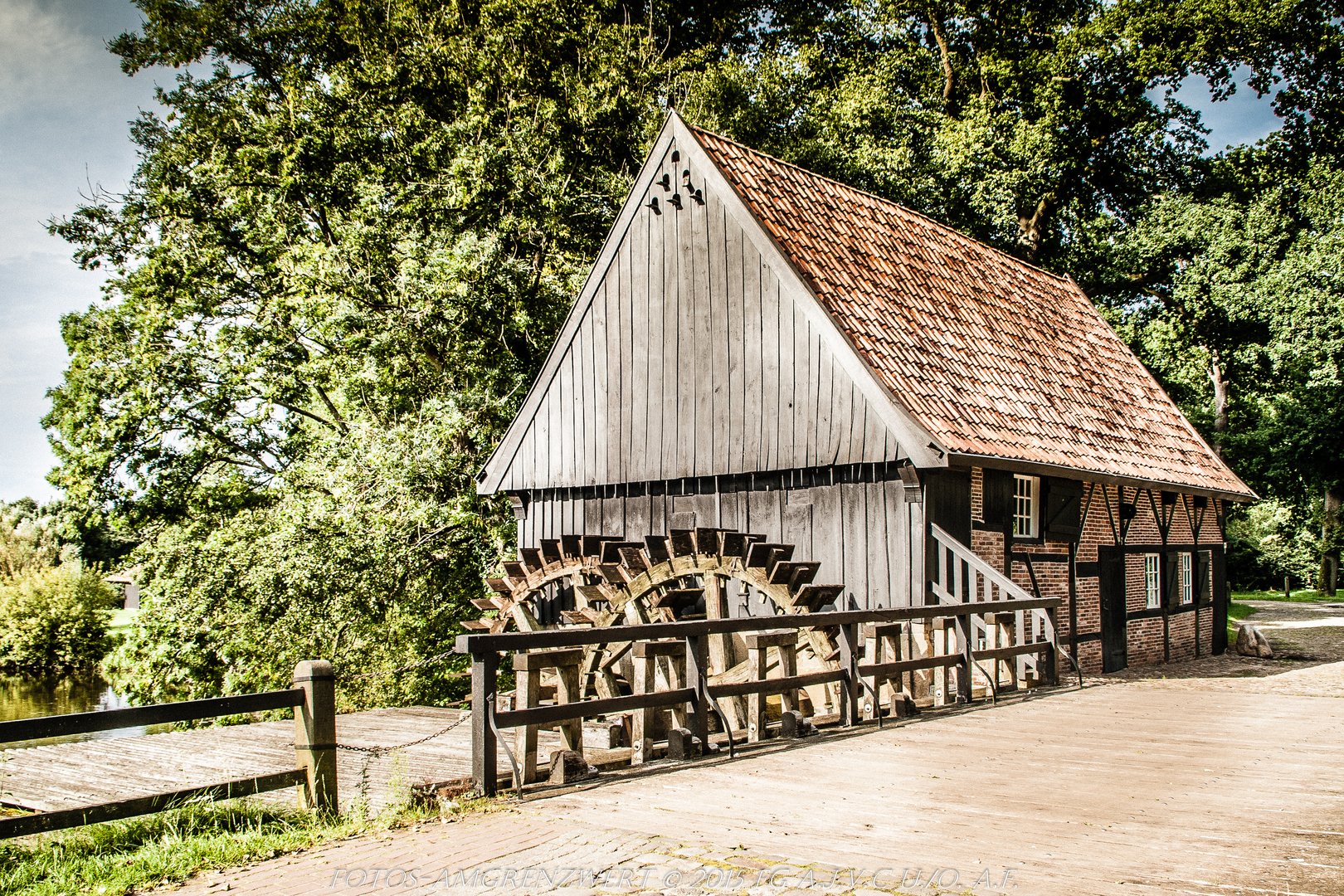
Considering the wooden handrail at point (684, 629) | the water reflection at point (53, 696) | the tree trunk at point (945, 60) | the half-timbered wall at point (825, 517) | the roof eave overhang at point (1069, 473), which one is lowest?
the water reflection at point (53, 696)

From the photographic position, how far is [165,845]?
235 inches

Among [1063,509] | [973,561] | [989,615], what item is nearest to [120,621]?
[1063,509]

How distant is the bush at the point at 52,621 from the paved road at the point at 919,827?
2654cm

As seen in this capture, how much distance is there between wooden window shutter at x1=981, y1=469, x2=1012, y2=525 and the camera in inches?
550

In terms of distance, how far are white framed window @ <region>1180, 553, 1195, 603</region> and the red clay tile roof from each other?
4.54ft

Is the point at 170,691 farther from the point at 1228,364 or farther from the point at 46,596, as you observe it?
the point at 1228,364

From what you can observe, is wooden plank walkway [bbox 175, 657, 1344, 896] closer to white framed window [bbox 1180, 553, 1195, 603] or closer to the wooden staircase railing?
the wooden staircase railing

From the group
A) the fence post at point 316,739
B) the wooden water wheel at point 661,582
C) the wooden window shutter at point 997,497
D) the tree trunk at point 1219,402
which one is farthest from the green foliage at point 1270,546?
the fence post at point 316,739

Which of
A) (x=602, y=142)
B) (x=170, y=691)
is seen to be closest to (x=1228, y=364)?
(x=602, y=142)

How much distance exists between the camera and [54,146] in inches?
974

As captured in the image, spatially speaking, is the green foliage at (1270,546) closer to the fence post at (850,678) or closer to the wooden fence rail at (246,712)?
the fence post at (850,678)

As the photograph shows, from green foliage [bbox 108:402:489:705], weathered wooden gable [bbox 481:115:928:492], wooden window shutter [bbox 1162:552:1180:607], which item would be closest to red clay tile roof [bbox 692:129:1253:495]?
weathered wooden gable [bbox 481:115:928:492]

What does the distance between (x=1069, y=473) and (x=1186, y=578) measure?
23.1ft

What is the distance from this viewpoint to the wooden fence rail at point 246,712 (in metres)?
5.83
